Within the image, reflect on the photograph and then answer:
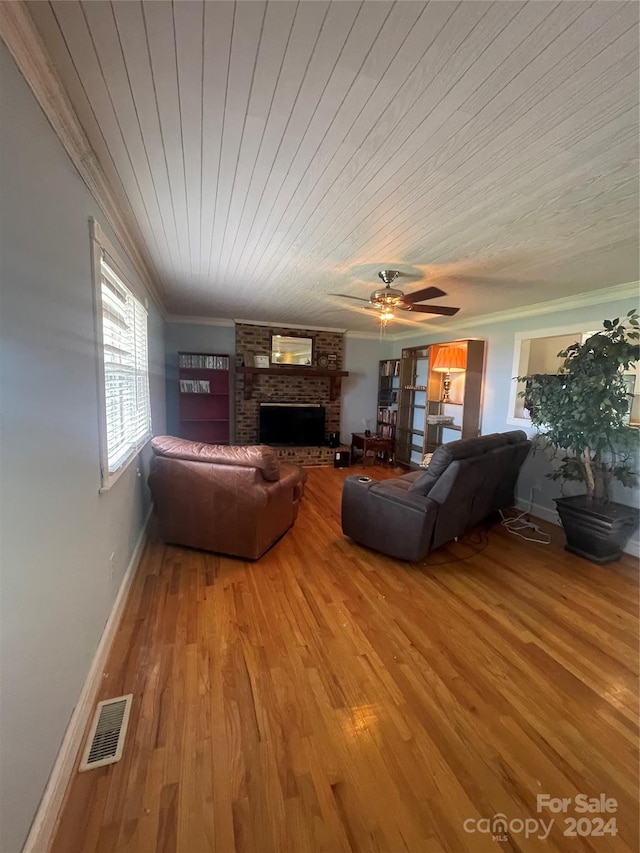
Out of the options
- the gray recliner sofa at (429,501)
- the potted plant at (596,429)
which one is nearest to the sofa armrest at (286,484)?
the gray recliner sofa at (429,501)

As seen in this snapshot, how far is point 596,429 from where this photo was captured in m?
2.80

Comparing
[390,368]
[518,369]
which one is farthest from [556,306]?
[390,368]

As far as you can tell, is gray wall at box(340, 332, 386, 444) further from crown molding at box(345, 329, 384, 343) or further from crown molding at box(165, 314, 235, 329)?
crown molding at box(165, 314, 235, 329)

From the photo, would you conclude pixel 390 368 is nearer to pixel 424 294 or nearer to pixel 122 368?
pixel 424 294

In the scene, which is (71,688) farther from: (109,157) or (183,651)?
(109,157)

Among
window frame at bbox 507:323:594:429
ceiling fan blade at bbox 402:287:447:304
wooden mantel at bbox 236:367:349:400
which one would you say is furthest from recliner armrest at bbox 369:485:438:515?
wooden mantel at bbox 236:367:349:400

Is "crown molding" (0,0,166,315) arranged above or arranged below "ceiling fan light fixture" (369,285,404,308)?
above

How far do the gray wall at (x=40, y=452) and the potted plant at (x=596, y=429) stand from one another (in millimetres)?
3399

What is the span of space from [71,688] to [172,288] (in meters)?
3.65

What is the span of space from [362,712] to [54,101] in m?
2.65

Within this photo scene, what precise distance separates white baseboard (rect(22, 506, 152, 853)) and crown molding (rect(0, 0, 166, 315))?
85.6 inches

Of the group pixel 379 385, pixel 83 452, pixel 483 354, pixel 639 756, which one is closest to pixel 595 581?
pixel 639 756

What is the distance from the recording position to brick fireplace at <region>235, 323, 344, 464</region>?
5660 mm

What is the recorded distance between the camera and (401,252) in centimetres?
256
